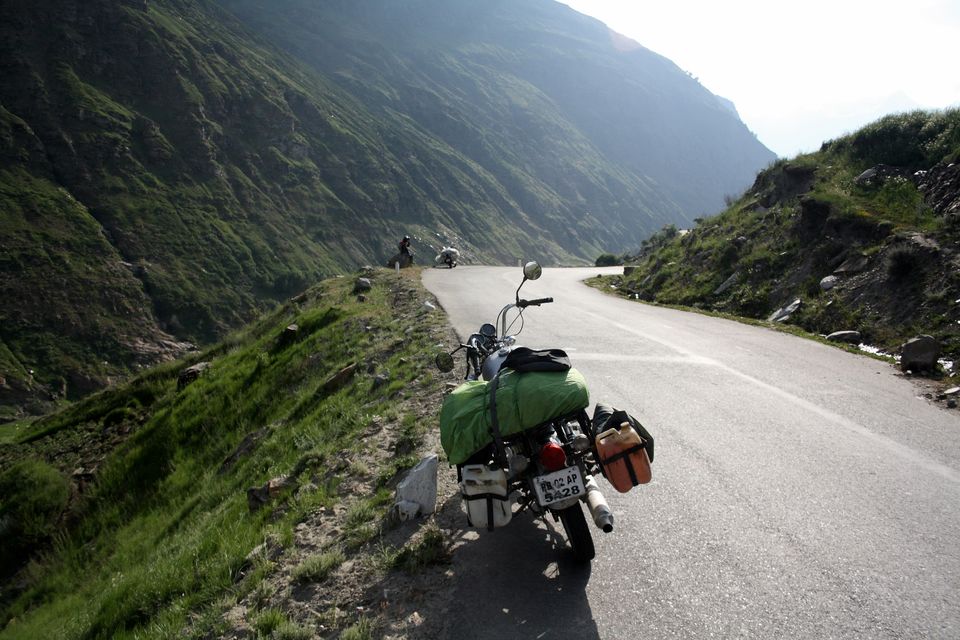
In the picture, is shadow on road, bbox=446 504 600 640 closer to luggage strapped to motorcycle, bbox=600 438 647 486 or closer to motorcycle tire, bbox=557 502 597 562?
motorcycle tire, bbox=557 502 597 562

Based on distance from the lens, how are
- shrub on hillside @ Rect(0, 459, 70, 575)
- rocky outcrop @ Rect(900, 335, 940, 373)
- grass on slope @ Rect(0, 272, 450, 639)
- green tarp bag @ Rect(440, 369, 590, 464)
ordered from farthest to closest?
shrub on hillside @ Rect(0, 459, 70, 575) < rocky outcrop @ Rect(900, 335, 940, 373) < grass on slope @ Rect(0, 272, 450, 639) < green tarp bag @ Rect(440, 369, 590, 464)

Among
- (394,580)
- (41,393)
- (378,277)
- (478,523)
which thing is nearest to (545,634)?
(478,523)

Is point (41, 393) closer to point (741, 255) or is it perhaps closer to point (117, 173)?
point (117, 173)

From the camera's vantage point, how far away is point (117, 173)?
11556 centimetres

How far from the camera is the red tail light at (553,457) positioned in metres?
3.58

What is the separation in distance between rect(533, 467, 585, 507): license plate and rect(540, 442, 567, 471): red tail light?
Answer: 4 centimetres

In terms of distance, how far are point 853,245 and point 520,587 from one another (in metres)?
14.7

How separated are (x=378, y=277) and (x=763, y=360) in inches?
779

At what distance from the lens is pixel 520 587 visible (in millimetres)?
3732

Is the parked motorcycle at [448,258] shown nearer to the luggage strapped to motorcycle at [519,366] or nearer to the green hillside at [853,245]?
the green hillside at [853,245]

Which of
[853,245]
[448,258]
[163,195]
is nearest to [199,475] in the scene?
[853,245]

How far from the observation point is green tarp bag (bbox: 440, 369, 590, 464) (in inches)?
143

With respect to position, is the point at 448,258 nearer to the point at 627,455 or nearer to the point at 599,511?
the point at 627,455

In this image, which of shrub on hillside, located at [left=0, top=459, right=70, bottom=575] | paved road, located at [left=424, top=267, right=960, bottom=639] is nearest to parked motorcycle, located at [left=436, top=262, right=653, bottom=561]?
paved road, located at [left=424, top=267, right=960, bottom=639]
